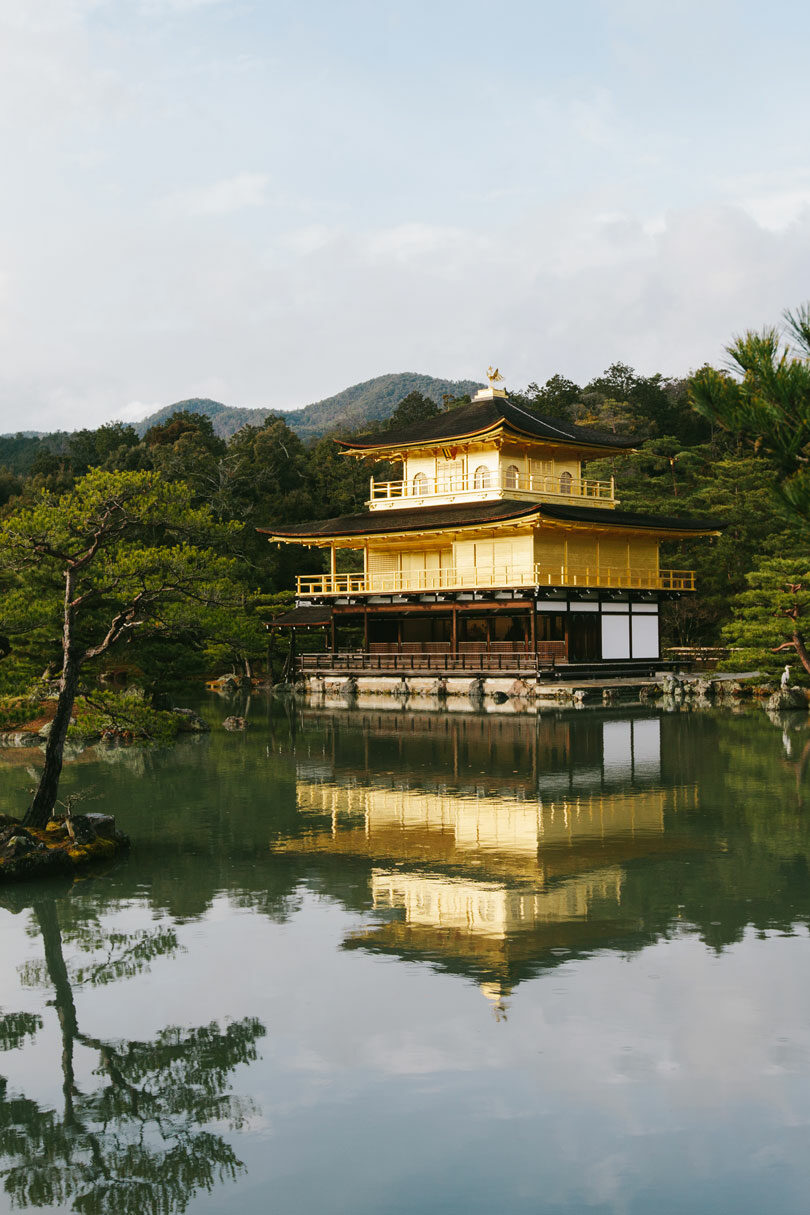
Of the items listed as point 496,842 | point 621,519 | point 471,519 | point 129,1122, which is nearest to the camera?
point 129,1122

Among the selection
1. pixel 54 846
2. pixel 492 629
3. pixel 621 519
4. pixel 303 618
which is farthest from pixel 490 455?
pixel 54 846

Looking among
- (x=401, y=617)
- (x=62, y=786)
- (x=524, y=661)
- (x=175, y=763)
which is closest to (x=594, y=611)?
(x=524, y=661)

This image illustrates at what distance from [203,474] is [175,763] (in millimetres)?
39301

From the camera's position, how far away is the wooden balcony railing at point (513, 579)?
125ft

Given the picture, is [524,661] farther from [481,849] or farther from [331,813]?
→ [481,849]

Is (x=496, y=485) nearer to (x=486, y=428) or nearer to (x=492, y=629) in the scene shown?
(x=486, y=428)

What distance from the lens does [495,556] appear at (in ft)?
132

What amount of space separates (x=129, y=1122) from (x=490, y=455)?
37.3 m

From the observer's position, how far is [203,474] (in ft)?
196

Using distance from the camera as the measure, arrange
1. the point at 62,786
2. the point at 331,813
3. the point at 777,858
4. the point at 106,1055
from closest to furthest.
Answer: the point at 106,1055
the point at 777,858
the point at 331,813
the point at 62,786

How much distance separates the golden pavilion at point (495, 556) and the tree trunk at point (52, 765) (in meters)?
24.3

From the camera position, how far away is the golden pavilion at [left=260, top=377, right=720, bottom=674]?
38438 mm

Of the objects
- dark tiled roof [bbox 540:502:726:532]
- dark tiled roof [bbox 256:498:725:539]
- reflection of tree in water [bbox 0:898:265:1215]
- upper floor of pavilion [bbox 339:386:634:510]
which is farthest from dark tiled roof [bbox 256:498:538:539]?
reflection of tree in water [bbox 0:898:265:1215]

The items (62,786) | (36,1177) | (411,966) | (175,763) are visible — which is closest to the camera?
(36,1177)
